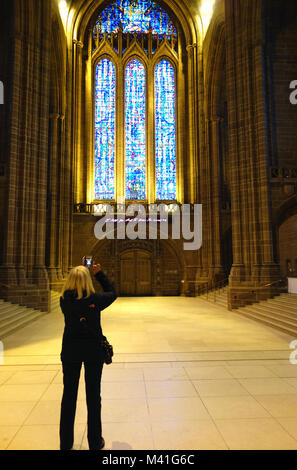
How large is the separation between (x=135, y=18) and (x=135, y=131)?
829 cm

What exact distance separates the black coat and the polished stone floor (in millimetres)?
977

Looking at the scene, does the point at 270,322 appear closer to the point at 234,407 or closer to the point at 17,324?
the point at 234,407

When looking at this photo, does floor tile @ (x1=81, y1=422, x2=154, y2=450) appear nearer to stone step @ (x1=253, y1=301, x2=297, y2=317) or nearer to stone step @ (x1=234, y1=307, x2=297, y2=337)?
stone step @ (x1=234, y1=307, x2=297, y2=337)

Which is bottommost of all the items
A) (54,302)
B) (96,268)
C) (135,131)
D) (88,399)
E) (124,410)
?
(54,302)

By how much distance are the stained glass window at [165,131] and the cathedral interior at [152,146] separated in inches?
2.8

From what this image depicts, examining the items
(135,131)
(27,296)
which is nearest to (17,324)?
(27,296)

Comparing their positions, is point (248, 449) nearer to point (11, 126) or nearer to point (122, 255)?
point (11, 126)

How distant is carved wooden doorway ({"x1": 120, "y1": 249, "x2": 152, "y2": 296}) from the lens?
2005cm

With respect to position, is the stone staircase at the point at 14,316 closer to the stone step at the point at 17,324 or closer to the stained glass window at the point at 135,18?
the stone step at the point at 17,324

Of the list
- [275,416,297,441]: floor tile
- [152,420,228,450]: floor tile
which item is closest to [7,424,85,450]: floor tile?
[152,420,228,450]: floor tile

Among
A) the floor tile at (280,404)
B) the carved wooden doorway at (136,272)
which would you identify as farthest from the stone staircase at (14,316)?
the carved wooden doorway at (136,272)

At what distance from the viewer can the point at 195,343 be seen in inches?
295

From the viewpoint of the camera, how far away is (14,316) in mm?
10219

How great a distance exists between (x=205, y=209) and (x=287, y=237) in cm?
527
